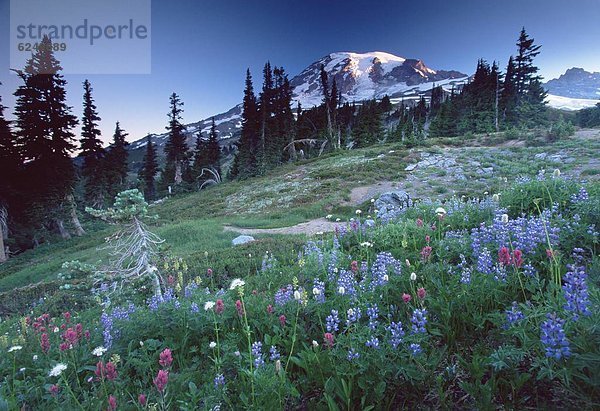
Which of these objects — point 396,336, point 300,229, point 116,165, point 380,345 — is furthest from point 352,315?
point 116,165

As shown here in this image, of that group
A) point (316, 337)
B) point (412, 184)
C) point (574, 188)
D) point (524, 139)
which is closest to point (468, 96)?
point (524, 139)

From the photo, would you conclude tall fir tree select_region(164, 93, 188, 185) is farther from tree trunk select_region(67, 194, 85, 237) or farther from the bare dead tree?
the bare dead tree

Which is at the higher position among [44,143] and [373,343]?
[44,143]

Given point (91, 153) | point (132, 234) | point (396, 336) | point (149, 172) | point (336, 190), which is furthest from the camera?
point (149, 172)

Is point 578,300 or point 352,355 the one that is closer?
point 578,300

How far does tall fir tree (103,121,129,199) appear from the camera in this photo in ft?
147

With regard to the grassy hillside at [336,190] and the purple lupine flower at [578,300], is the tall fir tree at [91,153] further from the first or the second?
the purple lupine flower at [578,300]

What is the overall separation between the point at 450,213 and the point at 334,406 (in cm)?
455

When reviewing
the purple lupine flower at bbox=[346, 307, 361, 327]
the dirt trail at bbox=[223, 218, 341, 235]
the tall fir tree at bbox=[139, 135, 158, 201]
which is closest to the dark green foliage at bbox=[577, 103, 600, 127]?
the dirt trail at bbox=[223, 218, 341, 235]

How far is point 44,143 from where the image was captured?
2833cm

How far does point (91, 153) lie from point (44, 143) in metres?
11.3

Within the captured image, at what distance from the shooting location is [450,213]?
558 centimetres

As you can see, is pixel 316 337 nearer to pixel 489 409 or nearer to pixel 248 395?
pixel 248 395

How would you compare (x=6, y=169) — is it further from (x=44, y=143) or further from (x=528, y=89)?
(x=528, y=89)
